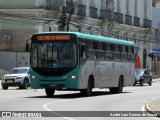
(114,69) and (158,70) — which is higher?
(114,69)

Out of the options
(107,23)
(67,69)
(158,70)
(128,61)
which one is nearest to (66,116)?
(67,69)

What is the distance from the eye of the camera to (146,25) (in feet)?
254

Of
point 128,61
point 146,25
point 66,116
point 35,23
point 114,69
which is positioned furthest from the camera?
point 146,25

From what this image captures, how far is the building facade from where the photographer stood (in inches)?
2121

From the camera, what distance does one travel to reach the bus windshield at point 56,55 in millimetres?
27016

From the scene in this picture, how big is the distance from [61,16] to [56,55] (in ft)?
78.4

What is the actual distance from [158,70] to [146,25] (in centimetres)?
1006

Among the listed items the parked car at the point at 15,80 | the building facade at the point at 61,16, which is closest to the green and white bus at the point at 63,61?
the parked car at the point at 15,80

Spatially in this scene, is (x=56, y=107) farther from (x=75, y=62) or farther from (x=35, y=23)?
(x=35, y=23)

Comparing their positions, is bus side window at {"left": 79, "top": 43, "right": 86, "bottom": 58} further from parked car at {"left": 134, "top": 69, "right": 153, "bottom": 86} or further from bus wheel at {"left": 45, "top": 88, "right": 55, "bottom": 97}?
parked car at {"left": 134, "top": 69, "right": 153, "bottom": 86}

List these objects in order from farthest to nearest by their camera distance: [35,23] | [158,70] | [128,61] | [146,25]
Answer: [158,70]
[146,25]
[35,23]
[128,61]

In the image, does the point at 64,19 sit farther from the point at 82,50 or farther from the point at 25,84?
the point at 82,50

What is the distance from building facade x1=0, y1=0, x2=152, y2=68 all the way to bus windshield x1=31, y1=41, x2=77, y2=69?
2159 centimetres

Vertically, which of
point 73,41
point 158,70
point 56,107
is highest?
point 73,41
